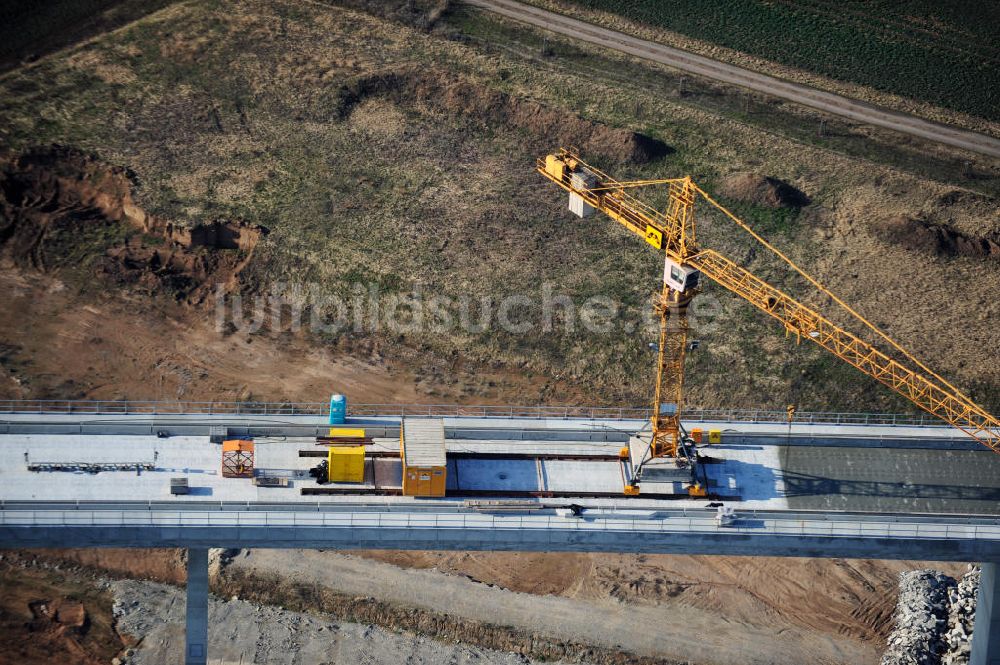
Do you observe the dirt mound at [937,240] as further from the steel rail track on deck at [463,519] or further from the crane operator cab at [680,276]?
the crane operator cab at [680,276]

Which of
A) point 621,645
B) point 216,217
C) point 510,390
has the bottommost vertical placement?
point 621,645


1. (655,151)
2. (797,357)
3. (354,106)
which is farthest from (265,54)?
(797,357)

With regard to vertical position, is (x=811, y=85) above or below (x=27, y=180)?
above

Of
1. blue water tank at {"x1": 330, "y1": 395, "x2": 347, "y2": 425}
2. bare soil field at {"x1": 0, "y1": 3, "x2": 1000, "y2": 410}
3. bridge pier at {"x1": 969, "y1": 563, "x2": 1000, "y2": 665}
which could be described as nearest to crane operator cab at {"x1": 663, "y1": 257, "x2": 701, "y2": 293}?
blue water tank at {"x1": 330, "y1": 395, "x2": 347, "y2": 425}

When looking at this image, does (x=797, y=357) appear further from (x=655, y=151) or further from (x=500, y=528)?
(x=500, y=528)

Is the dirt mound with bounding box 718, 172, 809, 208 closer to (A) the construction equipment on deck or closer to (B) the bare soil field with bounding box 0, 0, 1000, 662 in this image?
(B) the bare soil field with bounding box 0, 0, 1000, 662

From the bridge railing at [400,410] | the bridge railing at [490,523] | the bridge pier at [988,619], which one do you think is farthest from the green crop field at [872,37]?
the bridge railing at [490,523]
